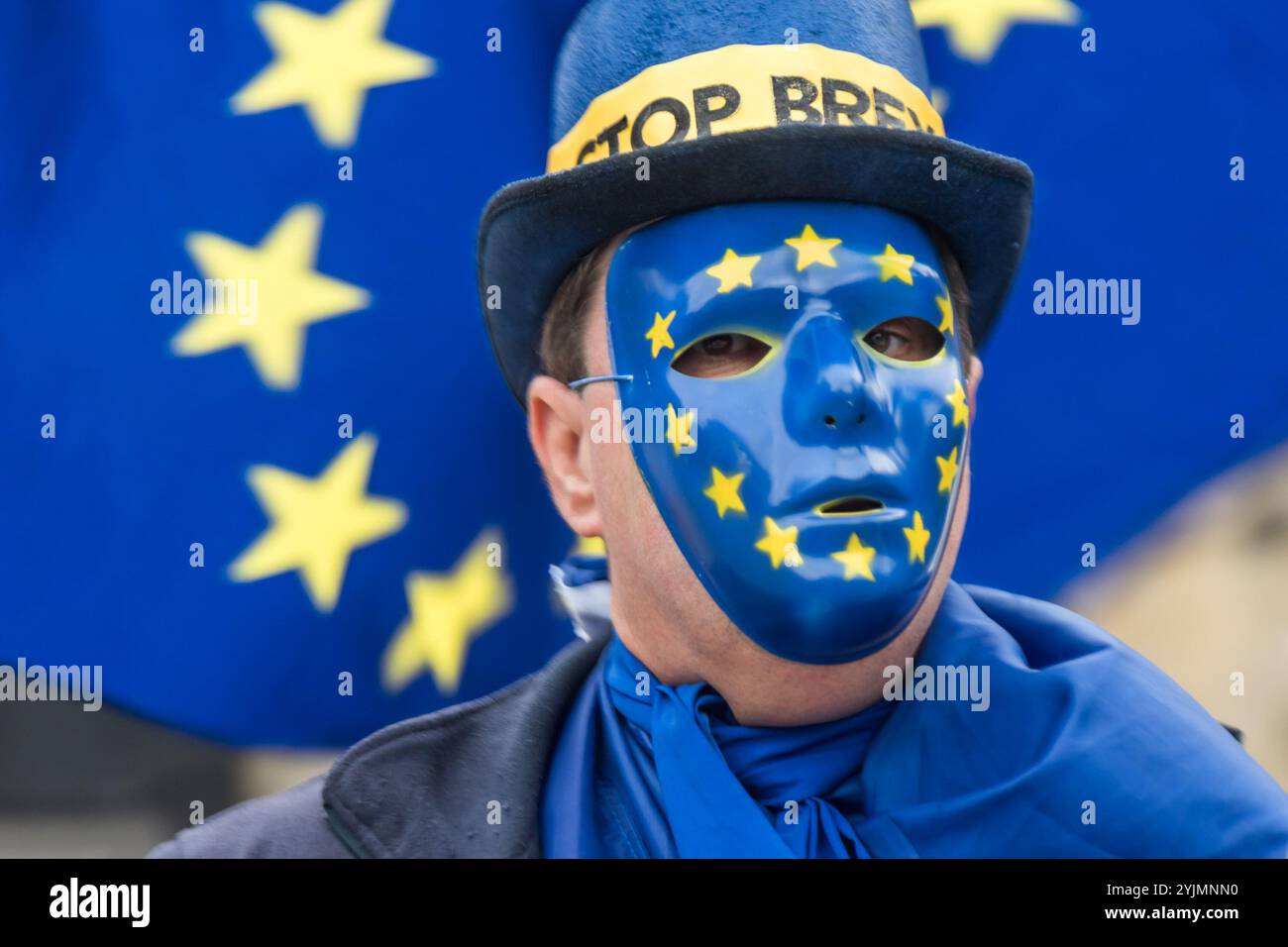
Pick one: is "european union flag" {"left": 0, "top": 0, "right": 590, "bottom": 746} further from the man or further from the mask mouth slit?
the mask mouth slit

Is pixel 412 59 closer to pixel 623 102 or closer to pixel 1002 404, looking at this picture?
pixel 623 102

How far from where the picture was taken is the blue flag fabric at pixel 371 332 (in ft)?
12.3

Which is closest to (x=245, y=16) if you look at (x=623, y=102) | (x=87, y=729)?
(x=623, y=102)

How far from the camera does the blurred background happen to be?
12.3 ft

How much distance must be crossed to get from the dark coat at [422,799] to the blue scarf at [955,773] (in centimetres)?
9

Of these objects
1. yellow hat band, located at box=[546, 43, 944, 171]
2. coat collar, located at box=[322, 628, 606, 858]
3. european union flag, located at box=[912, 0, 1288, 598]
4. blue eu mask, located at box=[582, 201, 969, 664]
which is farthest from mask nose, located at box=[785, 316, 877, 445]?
european union flag, located at box=[912, 0, 1288, 598]

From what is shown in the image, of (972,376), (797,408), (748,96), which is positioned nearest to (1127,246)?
(972,376)

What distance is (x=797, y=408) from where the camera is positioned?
8.89ft

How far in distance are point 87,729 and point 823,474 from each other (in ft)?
15.2

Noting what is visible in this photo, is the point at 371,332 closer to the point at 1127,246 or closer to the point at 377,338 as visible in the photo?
the point at 377,338

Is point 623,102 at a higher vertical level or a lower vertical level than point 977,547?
higher

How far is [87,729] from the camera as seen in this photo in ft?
20.6

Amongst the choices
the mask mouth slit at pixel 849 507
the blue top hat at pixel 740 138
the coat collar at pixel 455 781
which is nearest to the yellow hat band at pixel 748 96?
the blue top hat at pixel 740 138

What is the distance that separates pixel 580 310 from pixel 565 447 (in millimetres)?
296
